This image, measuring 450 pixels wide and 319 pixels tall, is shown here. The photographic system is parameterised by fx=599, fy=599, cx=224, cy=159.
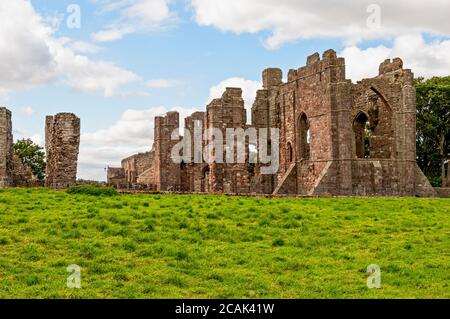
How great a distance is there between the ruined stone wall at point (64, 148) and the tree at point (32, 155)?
34.7 meters

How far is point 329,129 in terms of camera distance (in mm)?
36781

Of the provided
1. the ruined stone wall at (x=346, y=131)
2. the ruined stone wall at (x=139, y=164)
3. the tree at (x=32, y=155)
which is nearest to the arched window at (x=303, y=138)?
the ruined stone wall at (x=346, y=131)

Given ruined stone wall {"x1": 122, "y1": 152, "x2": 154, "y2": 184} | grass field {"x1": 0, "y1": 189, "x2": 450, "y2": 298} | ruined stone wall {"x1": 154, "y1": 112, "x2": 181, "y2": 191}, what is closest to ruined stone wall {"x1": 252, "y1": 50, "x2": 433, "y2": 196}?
ruined stone wall {"x1": 154, "y1": 112, "x2": 181, "y2": 191}

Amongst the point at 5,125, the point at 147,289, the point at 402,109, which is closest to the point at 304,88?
the point at 402,109

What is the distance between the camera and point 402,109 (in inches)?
1513

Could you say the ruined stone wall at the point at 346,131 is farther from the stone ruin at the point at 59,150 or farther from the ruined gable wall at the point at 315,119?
the stone ruin at the point at 59,150

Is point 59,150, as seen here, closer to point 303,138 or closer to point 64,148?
point 64,148

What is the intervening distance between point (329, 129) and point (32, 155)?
39.2 metres

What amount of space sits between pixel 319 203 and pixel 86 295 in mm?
16249

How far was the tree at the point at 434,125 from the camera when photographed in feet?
180

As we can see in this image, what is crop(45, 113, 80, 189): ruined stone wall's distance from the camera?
99.0ft

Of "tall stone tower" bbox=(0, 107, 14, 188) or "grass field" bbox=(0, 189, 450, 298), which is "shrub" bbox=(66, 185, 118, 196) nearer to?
"grass field" bbox=(0, 189, 450, 298)
